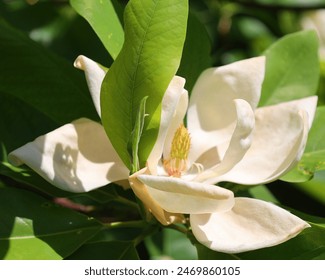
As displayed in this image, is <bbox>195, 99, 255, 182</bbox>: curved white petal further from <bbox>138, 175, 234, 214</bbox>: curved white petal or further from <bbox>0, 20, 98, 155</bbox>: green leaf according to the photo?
<bbox>0, 20, 98, 155</bbox>: green leaf

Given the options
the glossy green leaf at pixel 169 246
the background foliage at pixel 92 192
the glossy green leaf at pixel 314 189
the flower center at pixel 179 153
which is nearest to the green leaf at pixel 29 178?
the background foliage at pixel 92 192

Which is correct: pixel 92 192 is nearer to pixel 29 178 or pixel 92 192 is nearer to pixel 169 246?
pixel 29 178

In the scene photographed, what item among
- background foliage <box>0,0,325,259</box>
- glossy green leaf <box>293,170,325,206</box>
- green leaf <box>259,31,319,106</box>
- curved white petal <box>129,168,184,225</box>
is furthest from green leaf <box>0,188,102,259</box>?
glossy green leaf <box>293,170,325,206</box>

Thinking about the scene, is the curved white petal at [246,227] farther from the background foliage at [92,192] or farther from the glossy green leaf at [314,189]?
the glossy green leaf at [314,189]

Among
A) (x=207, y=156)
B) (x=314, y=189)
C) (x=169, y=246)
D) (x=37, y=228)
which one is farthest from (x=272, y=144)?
(x=169, y=246)

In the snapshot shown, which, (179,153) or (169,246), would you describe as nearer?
(179,153)

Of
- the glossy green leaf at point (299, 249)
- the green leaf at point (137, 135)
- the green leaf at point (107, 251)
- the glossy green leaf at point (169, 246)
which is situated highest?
the green leaf at point (137, 135)

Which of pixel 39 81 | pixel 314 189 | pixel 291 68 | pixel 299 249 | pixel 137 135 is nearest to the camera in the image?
pixel 137 135

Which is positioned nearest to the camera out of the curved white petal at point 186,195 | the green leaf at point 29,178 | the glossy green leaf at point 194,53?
the curved white petal at point 186,195
